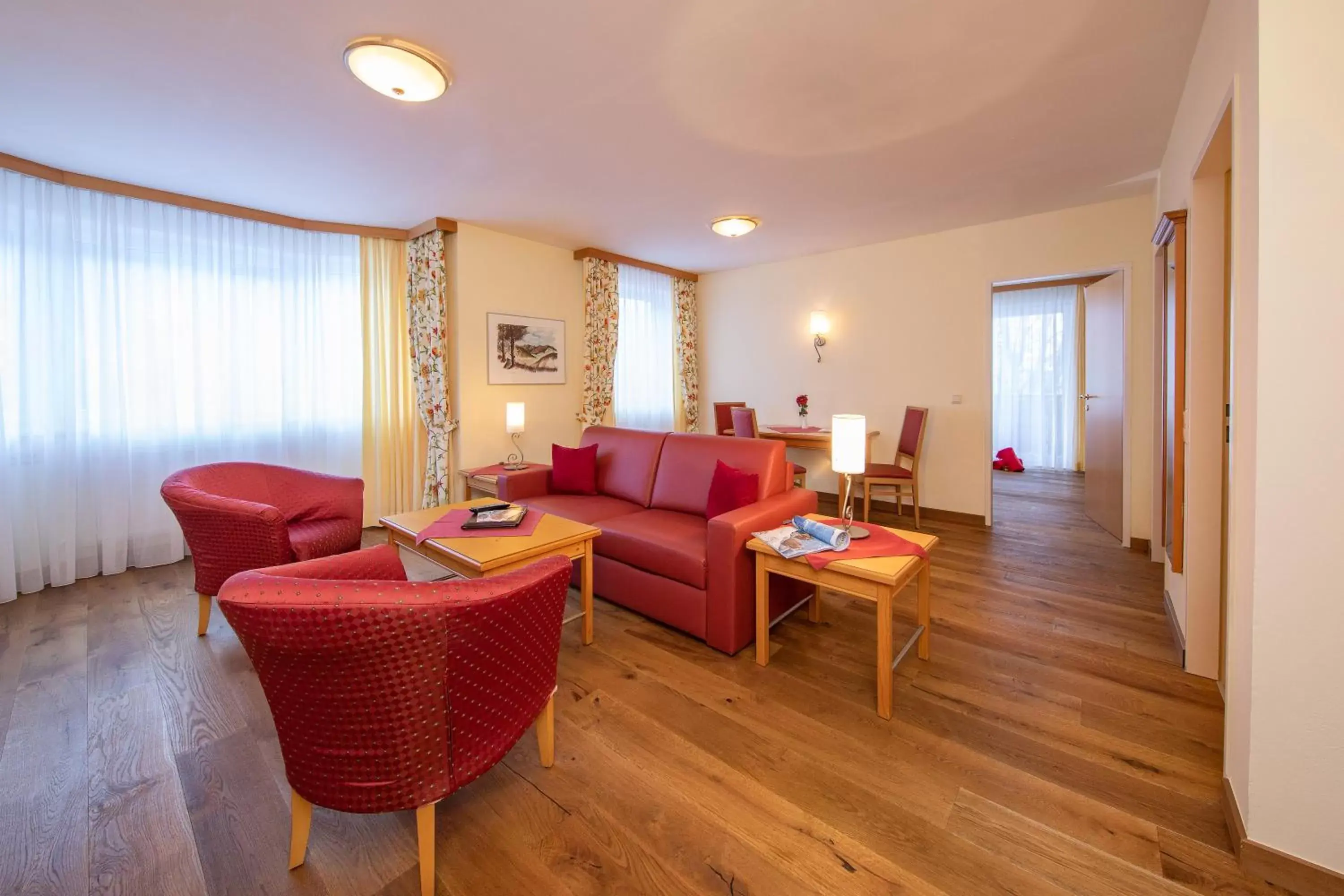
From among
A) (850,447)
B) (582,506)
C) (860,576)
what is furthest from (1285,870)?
(582,506)

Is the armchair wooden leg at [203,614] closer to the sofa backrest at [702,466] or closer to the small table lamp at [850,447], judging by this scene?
the sofa backrest at [702,466]

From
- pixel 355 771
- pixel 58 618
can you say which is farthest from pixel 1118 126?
pixel 58 618

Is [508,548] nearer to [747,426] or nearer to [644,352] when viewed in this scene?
[747,426]

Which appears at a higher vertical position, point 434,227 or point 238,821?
point 434,227

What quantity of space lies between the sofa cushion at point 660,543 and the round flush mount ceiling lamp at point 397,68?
86.6 inches

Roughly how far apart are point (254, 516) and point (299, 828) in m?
1.58

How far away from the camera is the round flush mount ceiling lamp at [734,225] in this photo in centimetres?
404

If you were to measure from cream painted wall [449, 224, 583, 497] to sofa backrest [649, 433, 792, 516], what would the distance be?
2.02 meters

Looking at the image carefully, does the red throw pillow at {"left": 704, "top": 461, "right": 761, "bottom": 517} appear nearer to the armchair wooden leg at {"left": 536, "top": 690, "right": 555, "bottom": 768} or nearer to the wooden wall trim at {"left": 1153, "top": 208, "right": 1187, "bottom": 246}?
the armchair wooden leg at {"left": 536, "top": 690, "right": 555, "bottom": 768}

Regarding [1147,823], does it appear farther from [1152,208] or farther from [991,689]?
[1152,208]

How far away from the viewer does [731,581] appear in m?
2.37

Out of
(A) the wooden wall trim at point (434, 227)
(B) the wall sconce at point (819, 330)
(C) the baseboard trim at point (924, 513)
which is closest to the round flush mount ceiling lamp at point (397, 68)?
(A) the wooden wall trim at point (434, 227)

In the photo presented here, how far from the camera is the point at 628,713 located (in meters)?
2.01

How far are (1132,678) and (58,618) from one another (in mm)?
5273
